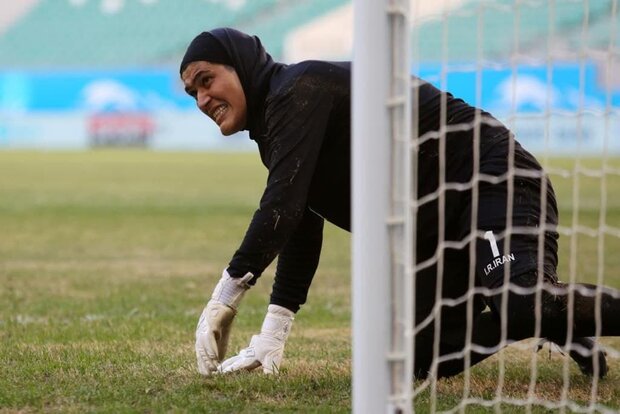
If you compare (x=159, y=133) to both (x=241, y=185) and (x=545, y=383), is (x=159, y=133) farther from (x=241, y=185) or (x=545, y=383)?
(x=545, y=383)

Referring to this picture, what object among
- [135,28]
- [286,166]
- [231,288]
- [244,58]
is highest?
[135,28]

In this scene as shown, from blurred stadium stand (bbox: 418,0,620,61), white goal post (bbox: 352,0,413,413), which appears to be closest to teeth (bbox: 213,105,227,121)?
white goal post (bbox: 352,0,413,413)

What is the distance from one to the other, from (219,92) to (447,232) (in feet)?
3.46

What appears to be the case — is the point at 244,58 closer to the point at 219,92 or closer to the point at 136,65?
the point at 219,92

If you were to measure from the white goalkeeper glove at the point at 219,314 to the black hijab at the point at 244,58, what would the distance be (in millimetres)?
610

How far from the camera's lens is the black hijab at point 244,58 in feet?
13.8

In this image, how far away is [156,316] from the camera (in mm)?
6832

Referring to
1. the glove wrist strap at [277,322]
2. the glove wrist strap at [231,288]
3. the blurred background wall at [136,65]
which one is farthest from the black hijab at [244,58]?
the blurred background wall at [136,65]

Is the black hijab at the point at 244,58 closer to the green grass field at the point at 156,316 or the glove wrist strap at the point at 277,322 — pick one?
the glove wrist strap at the point at 277,322

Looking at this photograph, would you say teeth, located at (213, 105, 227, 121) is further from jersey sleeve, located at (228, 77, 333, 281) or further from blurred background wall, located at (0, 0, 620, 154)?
blurred background wall, located at (0, 0, 620, 154)

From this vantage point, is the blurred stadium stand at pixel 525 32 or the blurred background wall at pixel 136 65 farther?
the blurred background wall at pixel 136 65

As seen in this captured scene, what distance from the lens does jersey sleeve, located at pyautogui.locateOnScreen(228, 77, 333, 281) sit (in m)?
4.08

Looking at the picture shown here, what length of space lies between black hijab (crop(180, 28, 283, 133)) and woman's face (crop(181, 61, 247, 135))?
0.07ft

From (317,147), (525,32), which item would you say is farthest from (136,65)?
(317,147)
